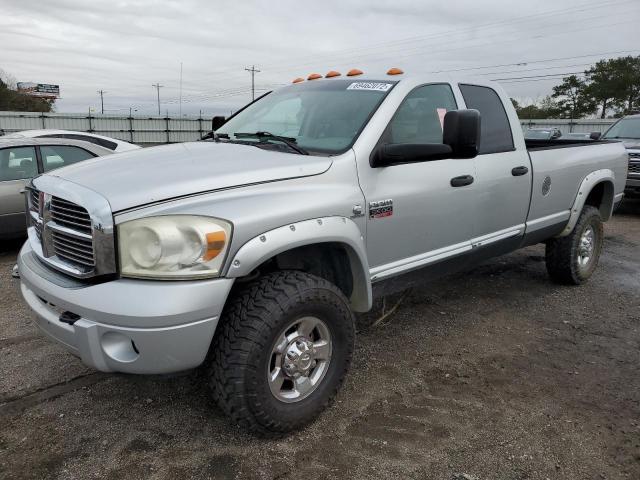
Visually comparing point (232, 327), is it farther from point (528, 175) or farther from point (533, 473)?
point (528, 175)

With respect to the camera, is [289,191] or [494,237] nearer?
[289,191]

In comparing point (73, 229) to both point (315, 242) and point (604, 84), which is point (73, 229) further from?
point (604, 84)

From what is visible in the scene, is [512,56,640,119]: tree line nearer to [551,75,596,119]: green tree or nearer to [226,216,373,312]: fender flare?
[551,75,596,119]: green tree

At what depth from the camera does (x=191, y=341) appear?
222cm

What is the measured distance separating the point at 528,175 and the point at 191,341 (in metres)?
3.10

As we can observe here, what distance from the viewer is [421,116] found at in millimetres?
3459

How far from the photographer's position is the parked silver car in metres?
6.05

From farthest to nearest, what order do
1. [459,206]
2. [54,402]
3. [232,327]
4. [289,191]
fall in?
[459,206]
[54,402]
[289,191]
[232,327]

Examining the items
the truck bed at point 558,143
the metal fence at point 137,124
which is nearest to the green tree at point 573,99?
the metal fence at point 137,124

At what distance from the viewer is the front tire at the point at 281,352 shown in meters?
2.37

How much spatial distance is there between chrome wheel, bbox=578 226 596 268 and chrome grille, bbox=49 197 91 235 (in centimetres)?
450

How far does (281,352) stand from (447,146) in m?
1.53

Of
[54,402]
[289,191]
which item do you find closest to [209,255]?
[289,191]

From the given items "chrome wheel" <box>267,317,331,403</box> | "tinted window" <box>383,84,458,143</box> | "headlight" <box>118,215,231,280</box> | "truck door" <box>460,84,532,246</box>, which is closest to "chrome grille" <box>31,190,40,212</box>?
"headlight" <box>118,215,231,280</box>
